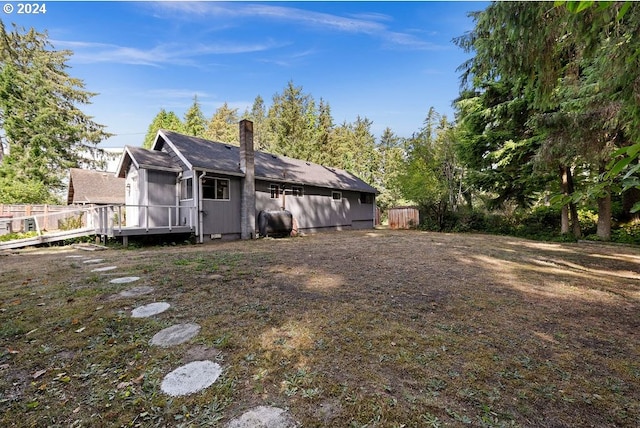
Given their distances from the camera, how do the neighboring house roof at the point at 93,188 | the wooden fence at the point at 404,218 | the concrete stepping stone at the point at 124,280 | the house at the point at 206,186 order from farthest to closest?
the neighboring house roof at the point at 93,188, the wooden fence at the point at 404,218, the house at the point at 206,186, the concrete stepping stone at the point at 124,280

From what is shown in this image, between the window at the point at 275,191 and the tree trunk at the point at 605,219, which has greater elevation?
the window at the point at 275,191

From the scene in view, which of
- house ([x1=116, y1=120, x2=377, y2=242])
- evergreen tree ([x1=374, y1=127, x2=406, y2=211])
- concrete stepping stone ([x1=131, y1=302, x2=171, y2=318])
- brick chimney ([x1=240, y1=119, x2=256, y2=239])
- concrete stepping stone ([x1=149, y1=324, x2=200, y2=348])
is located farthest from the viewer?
evergreen tree ([x1=374, y1=127, x2=406, y2=211])

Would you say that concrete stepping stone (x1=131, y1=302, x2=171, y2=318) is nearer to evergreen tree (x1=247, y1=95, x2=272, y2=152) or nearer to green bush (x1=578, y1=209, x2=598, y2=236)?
green bush (x1=578, y1=209, x2=598, y2=236)

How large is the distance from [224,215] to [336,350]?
9210 millimetres

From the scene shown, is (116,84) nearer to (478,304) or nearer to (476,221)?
(478,304)

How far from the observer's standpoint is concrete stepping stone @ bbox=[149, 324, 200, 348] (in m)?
2.45

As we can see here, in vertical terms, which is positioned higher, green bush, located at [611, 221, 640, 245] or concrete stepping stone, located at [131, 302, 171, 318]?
green bush, located at [611, 221, 640, 245]

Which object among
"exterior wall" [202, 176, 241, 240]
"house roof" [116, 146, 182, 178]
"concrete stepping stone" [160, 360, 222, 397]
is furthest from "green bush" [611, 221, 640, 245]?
"house roof" [116, 146, 182, 178]

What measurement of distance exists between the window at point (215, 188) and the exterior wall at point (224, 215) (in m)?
0.15

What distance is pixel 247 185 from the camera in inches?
433

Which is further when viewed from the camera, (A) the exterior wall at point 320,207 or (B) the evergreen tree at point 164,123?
(B) the evergreen tree at point 164,123

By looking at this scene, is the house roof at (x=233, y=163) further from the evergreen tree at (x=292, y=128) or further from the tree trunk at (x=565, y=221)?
the evergreen tree at (x=292, y=128)

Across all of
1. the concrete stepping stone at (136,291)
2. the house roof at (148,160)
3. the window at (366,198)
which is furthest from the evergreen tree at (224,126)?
the concrete stepping stone at (136,291)

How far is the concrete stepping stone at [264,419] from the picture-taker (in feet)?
5.02
